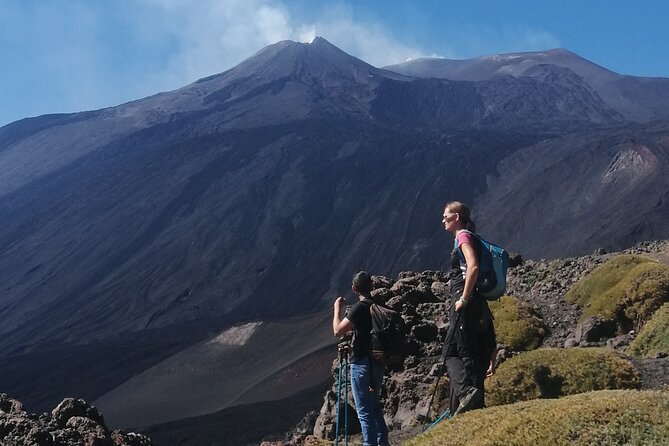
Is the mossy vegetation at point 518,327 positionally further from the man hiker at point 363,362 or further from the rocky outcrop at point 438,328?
the man hiker at point 363,362

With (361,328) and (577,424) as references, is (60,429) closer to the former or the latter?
(361,328)

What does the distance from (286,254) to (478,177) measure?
2878 centimetres

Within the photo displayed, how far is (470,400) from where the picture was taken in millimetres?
5500

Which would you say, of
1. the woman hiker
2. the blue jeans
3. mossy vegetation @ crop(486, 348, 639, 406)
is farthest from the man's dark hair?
mossy vegetation @ crop(486, 348, 639, 406)

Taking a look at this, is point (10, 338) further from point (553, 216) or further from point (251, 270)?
point (553, 216)

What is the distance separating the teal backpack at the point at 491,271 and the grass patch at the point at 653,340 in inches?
212

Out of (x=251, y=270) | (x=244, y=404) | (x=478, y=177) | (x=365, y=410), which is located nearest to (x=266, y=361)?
(x=244, y=404)

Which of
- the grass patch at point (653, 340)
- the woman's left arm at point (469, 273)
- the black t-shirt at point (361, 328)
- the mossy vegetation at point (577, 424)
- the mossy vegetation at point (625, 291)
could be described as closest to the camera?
the mossy vegetation at point (577, 424)

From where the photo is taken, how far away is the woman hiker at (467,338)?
546 centimetres

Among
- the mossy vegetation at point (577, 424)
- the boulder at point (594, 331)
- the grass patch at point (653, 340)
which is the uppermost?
the mossy vegetation at point (577, 424)

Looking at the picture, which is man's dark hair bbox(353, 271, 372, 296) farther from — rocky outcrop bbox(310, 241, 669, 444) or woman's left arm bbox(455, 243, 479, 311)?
rocky outcrop bbox(310, 241, 669, 444)

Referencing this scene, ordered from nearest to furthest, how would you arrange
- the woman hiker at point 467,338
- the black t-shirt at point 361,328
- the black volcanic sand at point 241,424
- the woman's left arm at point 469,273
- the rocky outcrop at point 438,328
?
the woman's left arm at point 469,273, the woman hiker at point 467,338, the black t-shirt at point 361,328, the rocky outcrop at point 438,328, the black volcanic sand at point 241,424

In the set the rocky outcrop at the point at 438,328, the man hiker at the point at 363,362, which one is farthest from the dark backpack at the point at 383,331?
the rocky outcrop at the point at 438,328

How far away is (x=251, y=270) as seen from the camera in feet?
240
